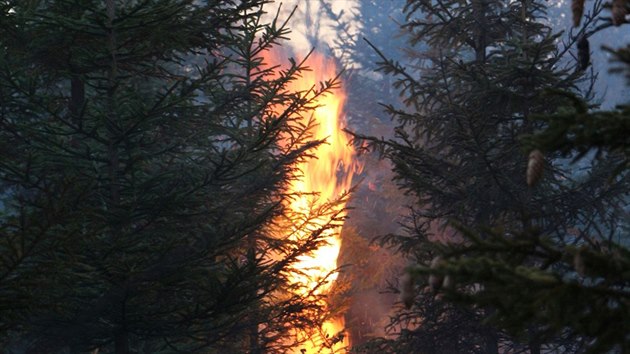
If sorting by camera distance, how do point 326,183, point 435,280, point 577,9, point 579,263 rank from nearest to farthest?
1. point 579,263
2. point 435,280
3. point 577,9
4. point 326,183

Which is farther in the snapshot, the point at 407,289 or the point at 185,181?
the point at 185,181

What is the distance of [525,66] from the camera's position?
8.34 metres

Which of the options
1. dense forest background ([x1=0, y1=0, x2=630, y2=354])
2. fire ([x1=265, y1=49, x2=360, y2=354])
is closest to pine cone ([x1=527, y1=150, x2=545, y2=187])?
dense forest background ([x1=0, y1=0, x2=630, y2=354])

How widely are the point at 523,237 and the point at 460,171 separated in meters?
6.52

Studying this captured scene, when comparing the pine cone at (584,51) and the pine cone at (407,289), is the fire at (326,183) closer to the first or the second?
the pine cone at (584,51)

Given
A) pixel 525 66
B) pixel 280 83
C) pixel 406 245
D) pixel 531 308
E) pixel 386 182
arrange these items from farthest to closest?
pixel 386 182
pixel 406 245
pixel 280 83
pixel 525 66
pixel 531 308

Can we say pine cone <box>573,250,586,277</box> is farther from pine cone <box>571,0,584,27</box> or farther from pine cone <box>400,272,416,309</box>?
pine cone <box>571,0,584,27</box>

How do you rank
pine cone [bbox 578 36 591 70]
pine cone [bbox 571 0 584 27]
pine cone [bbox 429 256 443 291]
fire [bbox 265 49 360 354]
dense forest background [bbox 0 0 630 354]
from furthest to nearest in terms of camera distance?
fire [bbox 265 49 360 354]
dense forest background [bbox 0 0 630 354]
pine cone [bbox 578 36 591 70]
pine cone [bbox 571 0 584 27]
pine cone [bbox 429 256 443 291]

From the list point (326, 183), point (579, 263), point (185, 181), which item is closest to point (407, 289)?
point (579, 263)

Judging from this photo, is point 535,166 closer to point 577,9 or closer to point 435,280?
point 435,280

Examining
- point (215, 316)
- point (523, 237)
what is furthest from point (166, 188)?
point (523, 237)

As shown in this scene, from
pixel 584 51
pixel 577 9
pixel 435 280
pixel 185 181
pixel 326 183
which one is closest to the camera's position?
pixel 435 280

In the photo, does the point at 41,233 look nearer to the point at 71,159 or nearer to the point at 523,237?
the point at 71,159

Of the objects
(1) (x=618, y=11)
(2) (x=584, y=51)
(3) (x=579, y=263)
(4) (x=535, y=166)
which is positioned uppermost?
(2) (x=584, y=51)
